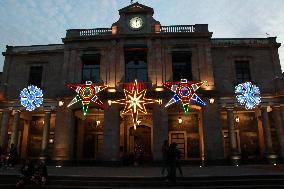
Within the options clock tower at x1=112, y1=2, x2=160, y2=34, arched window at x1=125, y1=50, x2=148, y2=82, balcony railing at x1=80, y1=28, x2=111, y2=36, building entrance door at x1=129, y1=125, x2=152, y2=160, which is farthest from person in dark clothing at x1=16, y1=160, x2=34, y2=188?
clock tower at x1=112, y1=2, x2=160, y2=34

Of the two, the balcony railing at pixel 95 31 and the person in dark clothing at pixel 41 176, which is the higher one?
the balcony railing at pixel 95 31

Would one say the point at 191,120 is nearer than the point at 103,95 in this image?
No

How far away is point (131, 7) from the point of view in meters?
25.0

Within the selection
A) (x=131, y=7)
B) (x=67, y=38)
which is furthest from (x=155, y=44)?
(x=67, y=38)

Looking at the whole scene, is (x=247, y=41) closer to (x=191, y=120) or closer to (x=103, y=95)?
(x=191, y=120)

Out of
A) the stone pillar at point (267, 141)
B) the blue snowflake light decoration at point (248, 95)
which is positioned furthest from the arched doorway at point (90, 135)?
the stone pillar at point (267, 141)

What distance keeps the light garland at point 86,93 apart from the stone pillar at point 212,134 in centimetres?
879

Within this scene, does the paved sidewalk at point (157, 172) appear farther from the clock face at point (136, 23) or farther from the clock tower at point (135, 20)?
the clock face at point (136, 23)

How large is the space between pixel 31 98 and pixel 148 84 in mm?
10335

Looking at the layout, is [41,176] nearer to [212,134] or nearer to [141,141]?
[141,141]

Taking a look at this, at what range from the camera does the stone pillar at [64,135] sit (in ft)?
73.0

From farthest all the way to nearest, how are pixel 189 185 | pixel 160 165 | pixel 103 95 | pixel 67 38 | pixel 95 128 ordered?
Answer: pixel 95 128 → pixel 67 38 → pixel 103 95 → pixel 160 165 → pixel 189 185

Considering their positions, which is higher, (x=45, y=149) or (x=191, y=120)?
(x=191, y=120)

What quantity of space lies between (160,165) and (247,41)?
1404cm
